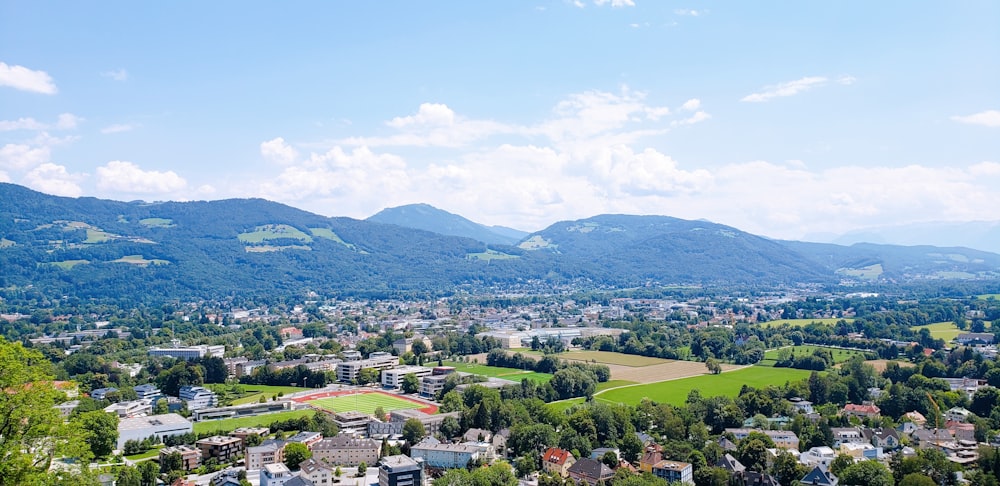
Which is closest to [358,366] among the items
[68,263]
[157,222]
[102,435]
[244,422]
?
[244,422]

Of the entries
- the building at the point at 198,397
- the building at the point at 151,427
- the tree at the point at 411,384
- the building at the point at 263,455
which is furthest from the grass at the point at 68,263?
the building at the point at 263,455

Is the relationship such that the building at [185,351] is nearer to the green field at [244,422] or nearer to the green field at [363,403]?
the green field at [363,403]

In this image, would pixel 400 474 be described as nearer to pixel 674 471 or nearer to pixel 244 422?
pixel 674 471

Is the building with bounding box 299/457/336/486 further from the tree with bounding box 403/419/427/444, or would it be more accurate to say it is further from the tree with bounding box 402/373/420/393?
the tree with bounding box 402/373/420/393

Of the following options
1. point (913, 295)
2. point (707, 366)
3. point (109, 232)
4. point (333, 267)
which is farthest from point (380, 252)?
point (707, 366)

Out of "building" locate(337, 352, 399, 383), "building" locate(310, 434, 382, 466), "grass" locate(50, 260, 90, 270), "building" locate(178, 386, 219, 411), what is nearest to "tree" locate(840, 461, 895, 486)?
"building" locate(310, 434, 382, 466)

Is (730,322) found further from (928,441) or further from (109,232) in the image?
(109,232)
